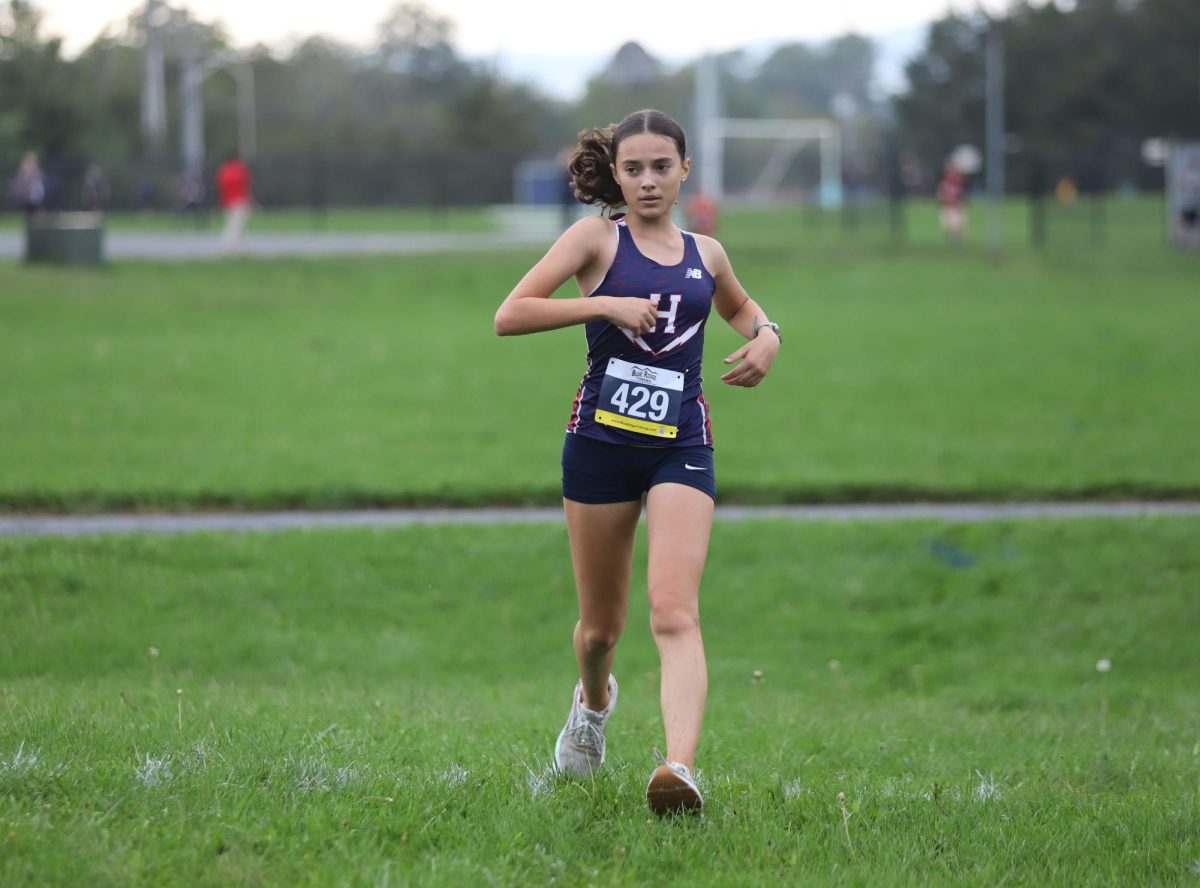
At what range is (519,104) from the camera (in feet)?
313

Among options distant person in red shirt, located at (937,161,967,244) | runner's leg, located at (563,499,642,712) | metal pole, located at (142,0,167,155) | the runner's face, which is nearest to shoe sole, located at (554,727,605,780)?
runner's leg, located at (563,499,642,712)

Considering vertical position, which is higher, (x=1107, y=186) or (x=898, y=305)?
(x=1107, y=186)

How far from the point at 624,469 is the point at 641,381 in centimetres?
31

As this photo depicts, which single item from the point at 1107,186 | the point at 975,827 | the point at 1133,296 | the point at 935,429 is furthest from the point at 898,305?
the point at 975,827

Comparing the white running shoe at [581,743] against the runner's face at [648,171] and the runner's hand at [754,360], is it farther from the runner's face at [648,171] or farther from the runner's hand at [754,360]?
the runner's face at [648,171]

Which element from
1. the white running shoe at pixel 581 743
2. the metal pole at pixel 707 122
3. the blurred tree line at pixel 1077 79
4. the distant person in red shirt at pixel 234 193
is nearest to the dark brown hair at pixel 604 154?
the white running shoe at pixel 581 743

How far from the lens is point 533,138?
3482 inches

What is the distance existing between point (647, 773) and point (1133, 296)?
82.8ft

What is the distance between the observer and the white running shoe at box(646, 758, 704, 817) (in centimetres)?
462

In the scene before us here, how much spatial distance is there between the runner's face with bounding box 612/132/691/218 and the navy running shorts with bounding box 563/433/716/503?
80cm

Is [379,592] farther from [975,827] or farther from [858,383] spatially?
[858,383]

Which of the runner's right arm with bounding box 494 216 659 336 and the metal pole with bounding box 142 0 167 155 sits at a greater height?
the metal pole with bounding box 142 0 167 155

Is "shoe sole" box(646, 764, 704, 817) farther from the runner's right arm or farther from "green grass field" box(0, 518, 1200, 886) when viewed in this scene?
the runner's right arm

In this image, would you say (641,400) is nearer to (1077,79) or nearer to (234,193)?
(234,193)
